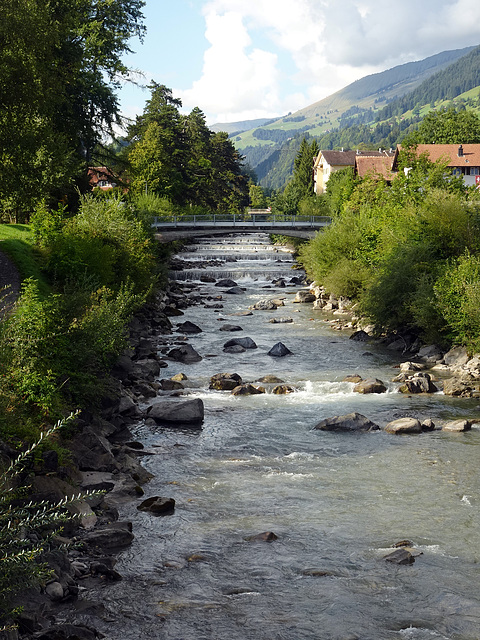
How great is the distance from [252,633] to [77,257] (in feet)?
63.6

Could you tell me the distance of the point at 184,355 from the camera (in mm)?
28578

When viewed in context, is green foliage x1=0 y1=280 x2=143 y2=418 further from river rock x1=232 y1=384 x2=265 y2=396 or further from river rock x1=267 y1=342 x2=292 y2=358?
river rock x1=267 y1=342 x2=292 y2=358

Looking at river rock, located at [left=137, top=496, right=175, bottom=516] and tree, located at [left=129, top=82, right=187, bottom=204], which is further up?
tree, located at [left=129, top=82, right=187, bottom=204]

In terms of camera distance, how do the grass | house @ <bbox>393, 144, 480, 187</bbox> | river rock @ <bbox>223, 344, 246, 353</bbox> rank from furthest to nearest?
1. house @ <bbox>393, 144, 480, 187</bbox>
2. river rock @ <bbox>223, 344, 246, 353</bbox>
3. the grass

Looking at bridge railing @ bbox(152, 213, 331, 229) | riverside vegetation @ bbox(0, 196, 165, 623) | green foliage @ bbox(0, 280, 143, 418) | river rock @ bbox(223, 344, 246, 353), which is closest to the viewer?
riverside vegetation @ bbox(0, 196, 165, 623)

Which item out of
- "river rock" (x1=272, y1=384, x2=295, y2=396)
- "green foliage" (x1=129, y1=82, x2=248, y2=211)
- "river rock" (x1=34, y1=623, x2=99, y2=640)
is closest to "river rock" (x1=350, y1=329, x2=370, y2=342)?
"river rock" (x1=272, y1=384, x2=295, y2=396)

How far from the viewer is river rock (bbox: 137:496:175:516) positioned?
1415 centimetres

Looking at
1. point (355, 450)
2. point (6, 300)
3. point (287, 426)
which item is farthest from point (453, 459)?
point (6, 300)

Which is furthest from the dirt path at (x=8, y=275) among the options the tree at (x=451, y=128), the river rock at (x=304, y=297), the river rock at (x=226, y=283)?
the tree at (x=451, y=128)

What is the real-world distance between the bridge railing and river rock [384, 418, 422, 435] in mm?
46107

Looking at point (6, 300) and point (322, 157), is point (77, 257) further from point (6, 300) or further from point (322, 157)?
point (322, 157)

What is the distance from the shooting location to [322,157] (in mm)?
139000

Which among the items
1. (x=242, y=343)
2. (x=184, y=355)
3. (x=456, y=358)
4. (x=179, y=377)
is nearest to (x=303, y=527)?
(x=179, y=377)

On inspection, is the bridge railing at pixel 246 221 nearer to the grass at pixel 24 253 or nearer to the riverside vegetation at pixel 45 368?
the grass at pixel 24 253
